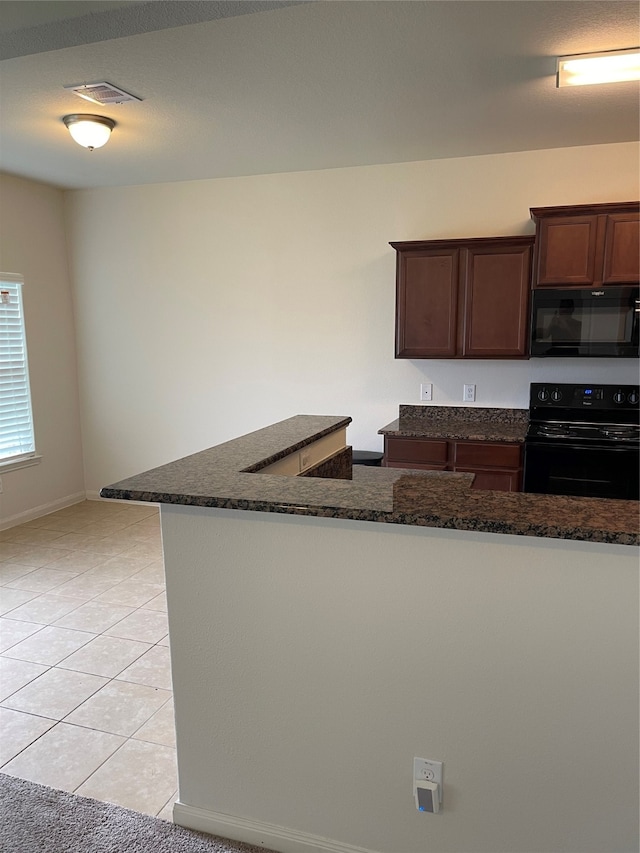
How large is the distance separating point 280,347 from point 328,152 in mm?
1440

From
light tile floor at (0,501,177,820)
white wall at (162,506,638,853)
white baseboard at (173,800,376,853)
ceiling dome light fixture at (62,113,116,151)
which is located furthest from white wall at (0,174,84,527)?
white wall at (162,506,638,853)

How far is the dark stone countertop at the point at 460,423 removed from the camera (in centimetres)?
373

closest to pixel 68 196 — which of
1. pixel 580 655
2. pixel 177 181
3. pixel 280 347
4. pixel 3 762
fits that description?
pixel 177 181

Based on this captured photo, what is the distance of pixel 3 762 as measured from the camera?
2.16 meters

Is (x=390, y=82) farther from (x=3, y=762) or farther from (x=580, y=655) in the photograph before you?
(x=3, y=762)

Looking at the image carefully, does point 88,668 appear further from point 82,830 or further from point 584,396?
point 584,396

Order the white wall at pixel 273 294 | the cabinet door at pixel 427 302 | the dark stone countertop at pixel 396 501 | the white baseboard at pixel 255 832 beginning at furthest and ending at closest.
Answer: the white wall at pixel 273 294, the cabinet door at pixel 427 302, the white baseboard at pixel 255 832, the dark stone countertop at pixel 396 501

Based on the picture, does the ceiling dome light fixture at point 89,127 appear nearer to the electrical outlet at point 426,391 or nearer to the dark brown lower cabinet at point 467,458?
the dark brown lower cabinet at point 467,458

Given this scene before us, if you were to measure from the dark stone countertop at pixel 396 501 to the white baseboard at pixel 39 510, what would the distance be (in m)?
3.49

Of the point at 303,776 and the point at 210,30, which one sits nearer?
the point at 303,776

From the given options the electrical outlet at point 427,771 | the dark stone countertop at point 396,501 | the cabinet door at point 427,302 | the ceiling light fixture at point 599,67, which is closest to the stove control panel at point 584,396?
the cabinet door at point 427,302

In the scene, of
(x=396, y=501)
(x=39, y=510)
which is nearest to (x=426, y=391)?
(x=396, y=501)

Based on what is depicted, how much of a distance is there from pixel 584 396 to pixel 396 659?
9.30 feet

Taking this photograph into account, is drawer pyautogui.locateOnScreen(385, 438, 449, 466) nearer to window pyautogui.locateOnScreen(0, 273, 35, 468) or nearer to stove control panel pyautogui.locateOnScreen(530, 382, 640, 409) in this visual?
stove control panel pyautogui.locateOnScreen(530, 382, 640, 409)
